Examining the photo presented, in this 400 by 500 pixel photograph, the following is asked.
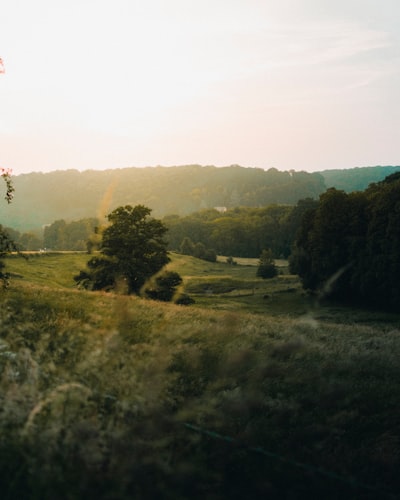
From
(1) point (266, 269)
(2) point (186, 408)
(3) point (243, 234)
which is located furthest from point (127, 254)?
(3) point (243, 234)

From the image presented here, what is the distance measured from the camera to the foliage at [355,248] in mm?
56625

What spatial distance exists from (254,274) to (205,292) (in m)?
28.3

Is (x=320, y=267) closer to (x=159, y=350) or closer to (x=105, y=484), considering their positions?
(x=159, y=350)

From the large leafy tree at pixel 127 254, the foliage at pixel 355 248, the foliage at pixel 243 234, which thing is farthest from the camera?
the foliage at pixel 243 234

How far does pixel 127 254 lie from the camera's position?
55.2m

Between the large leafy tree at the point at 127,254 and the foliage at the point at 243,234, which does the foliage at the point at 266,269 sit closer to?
the foliage at the point at 243,234

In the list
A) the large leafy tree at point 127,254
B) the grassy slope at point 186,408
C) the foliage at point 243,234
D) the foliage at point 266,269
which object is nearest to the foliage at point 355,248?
the large leafy tree at point 127,254

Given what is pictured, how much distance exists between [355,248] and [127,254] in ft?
96.2

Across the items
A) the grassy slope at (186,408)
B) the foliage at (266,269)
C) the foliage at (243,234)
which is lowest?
the foliage at (266,269)

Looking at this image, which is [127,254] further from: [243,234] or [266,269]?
[243,234]

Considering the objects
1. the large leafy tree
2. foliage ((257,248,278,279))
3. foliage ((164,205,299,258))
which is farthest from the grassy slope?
foliage ((164,205,299,258))

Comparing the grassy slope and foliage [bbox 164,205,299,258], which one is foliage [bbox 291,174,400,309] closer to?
the grassy slope

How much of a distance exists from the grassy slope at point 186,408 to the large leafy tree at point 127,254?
123ft

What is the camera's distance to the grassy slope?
7.28m
